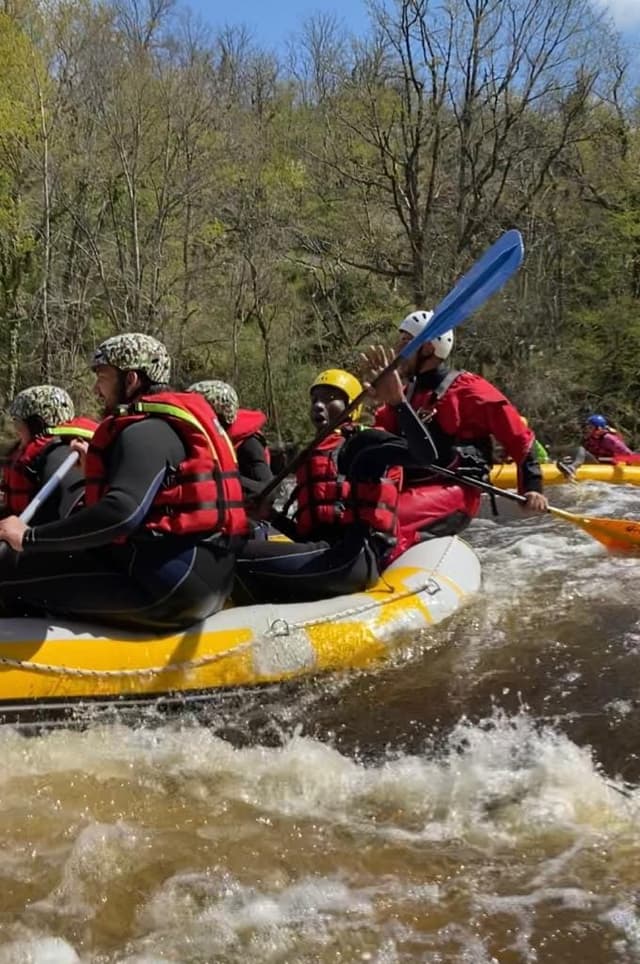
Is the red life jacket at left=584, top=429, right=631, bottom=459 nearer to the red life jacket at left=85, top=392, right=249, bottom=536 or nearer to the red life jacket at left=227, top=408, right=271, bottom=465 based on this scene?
the red life jacket at left=227, top=408, right=271, bottom=465

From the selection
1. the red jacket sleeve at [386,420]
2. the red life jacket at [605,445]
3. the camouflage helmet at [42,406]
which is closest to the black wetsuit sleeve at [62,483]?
the camouflage helmet at [42,406]

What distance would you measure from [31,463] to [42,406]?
0.95 ft

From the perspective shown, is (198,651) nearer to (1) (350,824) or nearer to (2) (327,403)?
(1) (350,824)

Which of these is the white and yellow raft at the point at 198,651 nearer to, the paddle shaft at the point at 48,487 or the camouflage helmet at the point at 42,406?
the paddle shaft at the point at 48,487

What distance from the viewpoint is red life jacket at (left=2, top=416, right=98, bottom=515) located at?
4.24 meters

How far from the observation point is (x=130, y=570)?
3.59 m

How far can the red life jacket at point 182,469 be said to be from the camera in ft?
11.3

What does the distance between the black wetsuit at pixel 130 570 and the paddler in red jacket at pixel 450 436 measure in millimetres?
1999

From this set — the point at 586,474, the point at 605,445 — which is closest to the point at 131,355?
the point at 586,474

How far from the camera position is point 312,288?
19.6 m

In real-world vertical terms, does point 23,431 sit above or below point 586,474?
above

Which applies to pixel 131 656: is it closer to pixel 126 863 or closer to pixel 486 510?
pixel 126 863

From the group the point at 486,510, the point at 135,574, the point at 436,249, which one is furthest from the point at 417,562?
the point at 436,249

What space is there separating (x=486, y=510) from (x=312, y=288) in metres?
12.0
